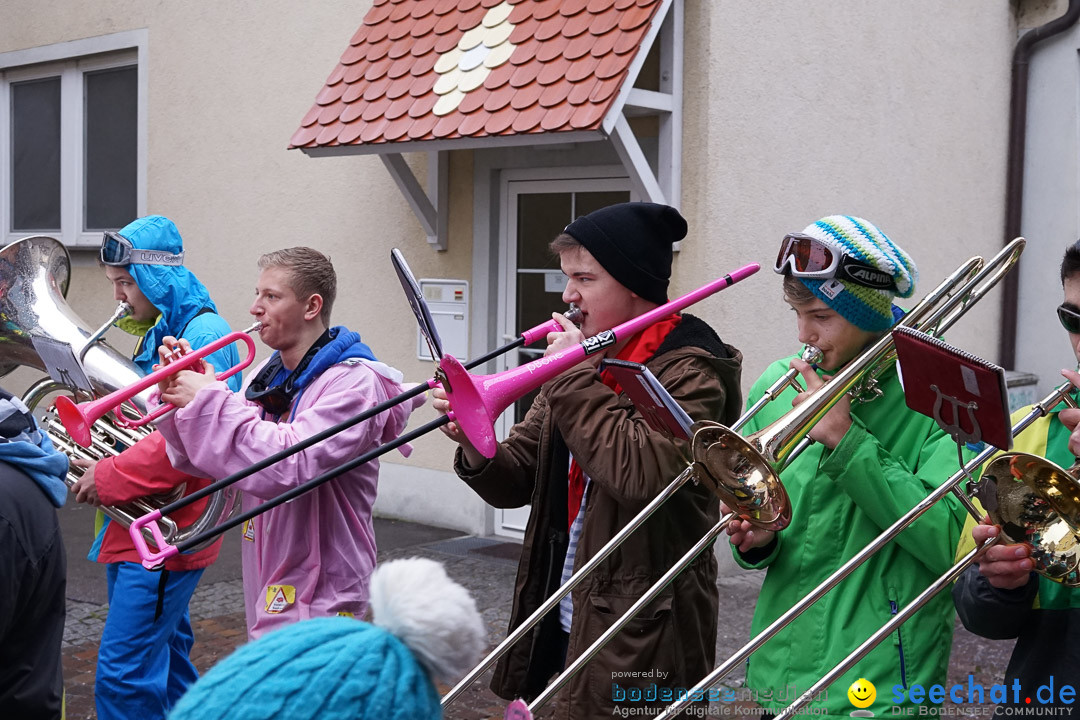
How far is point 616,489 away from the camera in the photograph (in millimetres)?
2646

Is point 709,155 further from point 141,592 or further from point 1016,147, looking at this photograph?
point 141,592

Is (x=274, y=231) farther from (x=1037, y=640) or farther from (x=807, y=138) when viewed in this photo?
(x=1037, y=640)

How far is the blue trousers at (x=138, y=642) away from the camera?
379 centimetres

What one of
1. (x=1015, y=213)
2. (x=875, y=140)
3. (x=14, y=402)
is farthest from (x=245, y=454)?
(x=1015, y=213)

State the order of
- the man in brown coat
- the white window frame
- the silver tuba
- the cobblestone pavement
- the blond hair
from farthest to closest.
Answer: the white window frame < the cobblestone pavement < the silver tuba < the blond hair < the man in brown coat

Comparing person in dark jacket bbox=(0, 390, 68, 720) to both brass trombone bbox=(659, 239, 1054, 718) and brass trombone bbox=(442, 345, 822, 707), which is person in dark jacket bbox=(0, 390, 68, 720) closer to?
brass trombone bbox=(442, 345, 822, 707)

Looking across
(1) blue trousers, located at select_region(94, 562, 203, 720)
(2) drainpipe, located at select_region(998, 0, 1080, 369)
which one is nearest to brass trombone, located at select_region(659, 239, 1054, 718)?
(1) blue trousers, located at select_region(94, 562, 203, 720)

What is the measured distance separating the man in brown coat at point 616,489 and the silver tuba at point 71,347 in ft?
4.81

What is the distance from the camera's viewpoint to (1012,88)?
897 centimetres

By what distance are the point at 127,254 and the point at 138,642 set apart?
1.55 meters

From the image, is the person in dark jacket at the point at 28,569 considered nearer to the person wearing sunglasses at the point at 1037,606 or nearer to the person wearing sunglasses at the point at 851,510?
the person wearing sunglasses at the point at 851,510

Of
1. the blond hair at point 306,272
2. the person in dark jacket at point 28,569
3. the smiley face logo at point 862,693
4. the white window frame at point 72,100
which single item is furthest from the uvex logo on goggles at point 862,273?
the white window frame at point 72,100

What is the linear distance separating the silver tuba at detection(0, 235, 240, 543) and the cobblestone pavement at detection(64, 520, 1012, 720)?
0.77 meters

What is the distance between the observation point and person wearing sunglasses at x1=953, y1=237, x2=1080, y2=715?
215 cm
